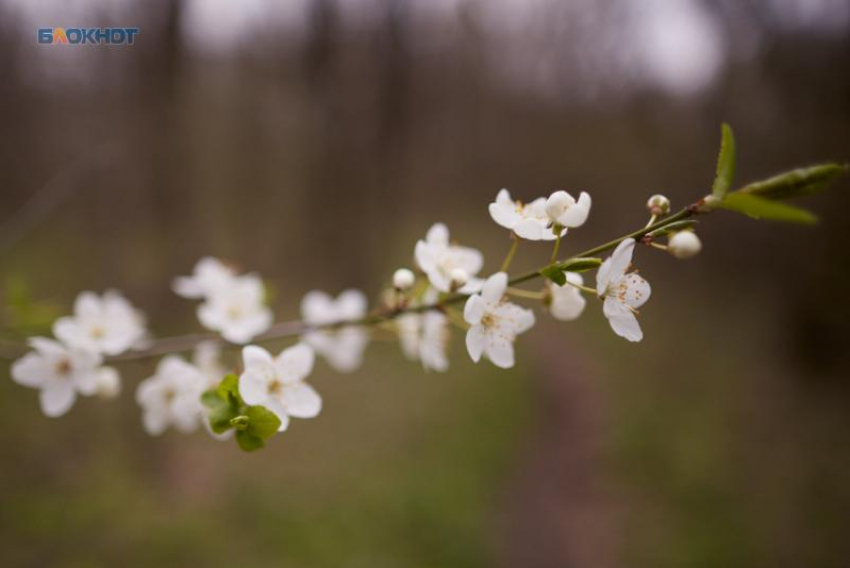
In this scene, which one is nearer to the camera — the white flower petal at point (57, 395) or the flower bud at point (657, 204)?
the flower bud at point (657, 204)

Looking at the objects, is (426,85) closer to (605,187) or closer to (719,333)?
(605,187)

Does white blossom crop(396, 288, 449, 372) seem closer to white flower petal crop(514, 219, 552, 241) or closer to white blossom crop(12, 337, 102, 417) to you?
white flower petal crop(514, 219, 552, 241)

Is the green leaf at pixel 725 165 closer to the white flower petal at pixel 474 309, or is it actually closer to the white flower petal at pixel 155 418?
the white flower petal at pixel 474 309

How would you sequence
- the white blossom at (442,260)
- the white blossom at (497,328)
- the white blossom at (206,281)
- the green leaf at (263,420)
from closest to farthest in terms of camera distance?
the green leaf at (263,420), the white blossom at (497,328), the white blossom at (442,260), the white blossom at (206,281)

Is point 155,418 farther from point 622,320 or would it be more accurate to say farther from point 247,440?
point 622,320

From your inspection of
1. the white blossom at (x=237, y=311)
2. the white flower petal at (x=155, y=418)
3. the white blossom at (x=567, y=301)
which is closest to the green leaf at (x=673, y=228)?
the white blossom at (x=567, y=301)

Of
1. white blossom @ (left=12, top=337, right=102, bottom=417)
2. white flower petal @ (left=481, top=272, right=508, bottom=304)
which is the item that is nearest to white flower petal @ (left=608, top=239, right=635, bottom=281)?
white flower petal @ (left=481, top=272, right=508, bottom=304)
